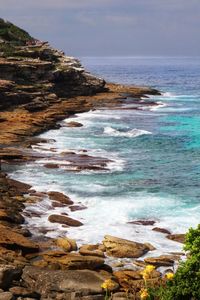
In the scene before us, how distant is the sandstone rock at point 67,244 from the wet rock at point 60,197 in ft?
22.9

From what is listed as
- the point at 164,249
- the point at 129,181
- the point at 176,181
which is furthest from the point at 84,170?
the point at 164,249

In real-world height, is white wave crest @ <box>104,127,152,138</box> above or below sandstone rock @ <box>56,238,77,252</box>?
above

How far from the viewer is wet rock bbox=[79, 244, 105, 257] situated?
23.6 metres

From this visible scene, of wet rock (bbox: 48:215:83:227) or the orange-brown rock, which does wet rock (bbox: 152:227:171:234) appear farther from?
the orange-brown rock

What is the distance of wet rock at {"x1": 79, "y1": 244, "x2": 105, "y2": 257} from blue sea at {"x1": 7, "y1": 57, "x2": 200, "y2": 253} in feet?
4.02

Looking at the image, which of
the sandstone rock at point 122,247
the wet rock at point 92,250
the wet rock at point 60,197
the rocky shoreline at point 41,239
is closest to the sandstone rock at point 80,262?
the rocky shoreline at point 41,239

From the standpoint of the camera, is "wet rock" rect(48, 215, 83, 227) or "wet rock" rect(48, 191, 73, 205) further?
"wet rock" rect(48, 191, 73, 205)

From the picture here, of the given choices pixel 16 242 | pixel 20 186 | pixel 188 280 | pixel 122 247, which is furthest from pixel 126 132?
pixel 188 280

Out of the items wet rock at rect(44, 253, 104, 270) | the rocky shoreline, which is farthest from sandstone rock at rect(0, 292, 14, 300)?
wet rock at rect(44, 253, 104, 270)

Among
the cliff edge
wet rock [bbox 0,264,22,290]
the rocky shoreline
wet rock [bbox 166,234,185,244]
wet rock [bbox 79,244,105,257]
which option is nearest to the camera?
wet rock [bbox 0,264,22,290]

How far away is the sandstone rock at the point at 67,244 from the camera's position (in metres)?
24.5

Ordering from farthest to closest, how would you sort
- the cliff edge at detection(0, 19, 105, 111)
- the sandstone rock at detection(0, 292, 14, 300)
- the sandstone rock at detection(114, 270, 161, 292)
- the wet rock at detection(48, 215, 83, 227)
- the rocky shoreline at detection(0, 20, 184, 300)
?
1. the cliff edge at detection(0, 19, 105, 111)
2. the wet rock at detection(48, 215, 83, 227)
3. the sandstone rock at detection(114, 270, 161, 292)
4. the rocky shoreline at detection(0, 20, 184, 300)
5. the sandstone rock at detection(0, 292, 14, 300)

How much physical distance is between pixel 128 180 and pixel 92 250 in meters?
13.8

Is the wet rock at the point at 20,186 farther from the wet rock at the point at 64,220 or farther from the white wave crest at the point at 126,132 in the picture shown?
the white wave crest at the point at 126,132
